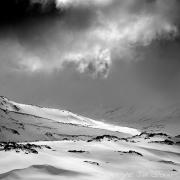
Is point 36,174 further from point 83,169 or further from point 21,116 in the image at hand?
point 21,116

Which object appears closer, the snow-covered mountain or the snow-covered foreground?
the snow-covered foreground

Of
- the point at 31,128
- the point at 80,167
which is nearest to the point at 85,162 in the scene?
the point at 80,167

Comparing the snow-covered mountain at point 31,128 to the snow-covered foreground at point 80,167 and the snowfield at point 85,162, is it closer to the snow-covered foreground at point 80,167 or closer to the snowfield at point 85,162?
the snowfield at point 85,162

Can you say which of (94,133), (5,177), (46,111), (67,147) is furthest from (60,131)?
(5,177)

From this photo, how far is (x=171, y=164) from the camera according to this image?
33.7m

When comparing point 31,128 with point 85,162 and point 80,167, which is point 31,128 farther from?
point 80,167

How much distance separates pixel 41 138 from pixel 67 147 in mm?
52959

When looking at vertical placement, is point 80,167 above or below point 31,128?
below

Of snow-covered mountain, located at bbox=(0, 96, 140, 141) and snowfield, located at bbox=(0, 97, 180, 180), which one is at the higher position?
snow-covered mountain, located at bbox=(0, 96, 140, 141)

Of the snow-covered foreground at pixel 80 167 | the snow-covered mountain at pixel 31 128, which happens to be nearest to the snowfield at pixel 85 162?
the snow-covered foreground at pixel 80 167

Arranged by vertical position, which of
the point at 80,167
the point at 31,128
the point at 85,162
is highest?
the point at 31,128

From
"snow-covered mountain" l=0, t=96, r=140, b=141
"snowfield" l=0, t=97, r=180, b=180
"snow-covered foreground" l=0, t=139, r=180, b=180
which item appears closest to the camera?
"snow-covered foreground" l=0, t=139, r=180, b=180

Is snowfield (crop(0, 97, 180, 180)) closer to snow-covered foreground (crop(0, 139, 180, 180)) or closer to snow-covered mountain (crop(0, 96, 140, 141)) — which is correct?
snow-covered foreground (crop(0, 139, 180, 180))

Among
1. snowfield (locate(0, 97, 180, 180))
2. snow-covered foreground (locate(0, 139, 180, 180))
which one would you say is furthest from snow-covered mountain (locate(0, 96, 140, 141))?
snow-covered foreground (locate(0, 139, 180, 180))
